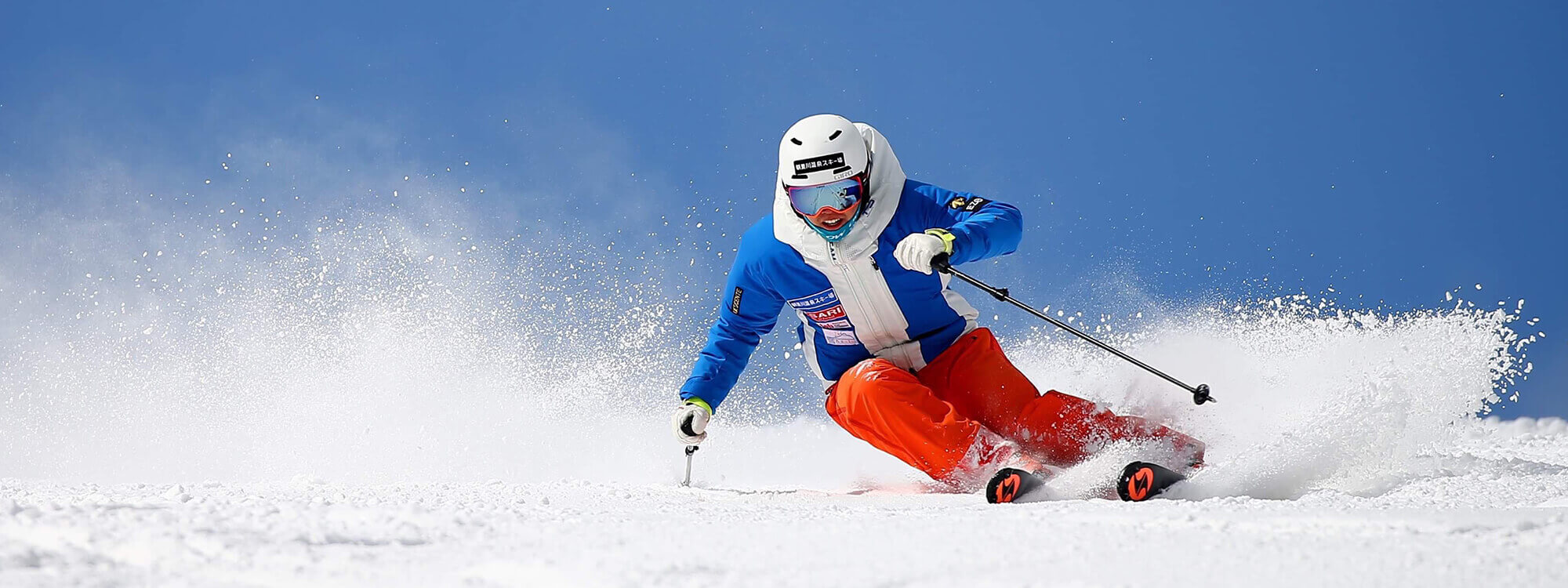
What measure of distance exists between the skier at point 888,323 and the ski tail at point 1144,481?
435 mm

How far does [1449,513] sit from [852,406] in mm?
1728

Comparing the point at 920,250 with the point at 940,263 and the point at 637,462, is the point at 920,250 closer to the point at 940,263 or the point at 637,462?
the point at 940,263

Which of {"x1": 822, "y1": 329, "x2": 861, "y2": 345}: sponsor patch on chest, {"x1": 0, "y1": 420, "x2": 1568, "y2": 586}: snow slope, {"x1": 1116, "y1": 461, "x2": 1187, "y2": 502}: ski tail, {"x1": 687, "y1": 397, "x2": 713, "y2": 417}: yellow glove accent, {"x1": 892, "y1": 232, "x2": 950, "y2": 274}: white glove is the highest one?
{"x1": 892, "y1": 232, "x2": 950, "y2": 274}: white glove

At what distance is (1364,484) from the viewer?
2719 mm

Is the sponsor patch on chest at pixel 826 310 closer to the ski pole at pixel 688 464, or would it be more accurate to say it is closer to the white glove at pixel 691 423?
the white glove at pixel 691 423

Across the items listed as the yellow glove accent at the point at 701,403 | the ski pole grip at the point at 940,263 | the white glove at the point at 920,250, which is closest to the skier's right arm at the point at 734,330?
the yellow glove accent at the point at 701,403

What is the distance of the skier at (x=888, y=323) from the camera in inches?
121

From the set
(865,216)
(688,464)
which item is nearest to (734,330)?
(688,464)

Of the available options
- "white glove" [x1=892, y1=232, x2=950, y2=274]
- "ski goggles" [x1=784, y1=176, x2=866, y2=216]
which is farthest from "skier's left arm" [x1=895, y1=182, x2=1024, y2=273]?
"ski goggles" [x1=784, y1=176, x2=866, y2=216]

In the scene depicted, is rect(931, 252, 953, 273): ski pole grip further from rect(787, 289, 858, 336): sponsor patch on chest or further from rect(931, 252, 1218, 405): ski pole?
rect(787, 289, 858, 336): sponsor patch on chest

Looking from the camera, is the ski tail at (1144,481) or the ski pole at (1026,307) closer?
the ski tail at (1144,481)

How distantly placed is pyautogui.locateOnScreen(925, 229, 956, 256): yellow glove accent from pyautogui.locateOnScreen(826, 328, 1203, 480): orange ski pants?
0.43 metres

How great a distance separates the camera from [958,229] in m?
3.19

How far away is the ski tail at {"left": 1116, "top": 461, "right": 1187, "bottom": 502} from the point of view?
256cm
